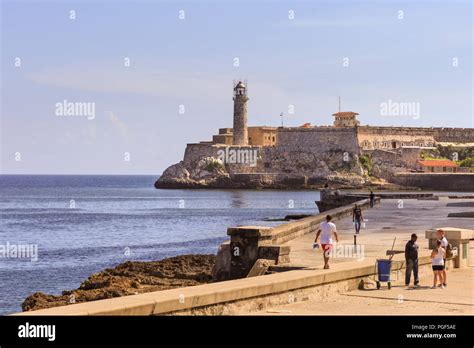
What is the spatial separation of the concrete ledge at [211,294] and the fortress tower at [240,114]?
13216cm

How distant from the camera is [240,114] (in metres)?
149

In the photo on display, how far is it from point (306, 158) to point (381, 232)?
116507mm

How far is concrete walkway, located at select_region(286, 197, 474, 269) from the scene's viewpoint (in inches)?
805

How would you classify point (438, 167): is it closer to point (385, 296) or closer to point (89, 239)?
point (89, 239)

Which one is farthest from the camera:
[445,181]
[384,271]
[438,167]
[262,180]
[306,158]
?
[306,158]

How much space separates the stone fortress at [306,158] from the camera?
142 m

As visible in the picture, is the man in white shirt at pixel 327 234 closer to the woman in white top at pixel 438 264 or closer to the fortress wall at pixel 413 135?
the woman in white top at pixel 438 264

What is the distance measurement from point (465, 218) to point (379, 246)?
14.9m

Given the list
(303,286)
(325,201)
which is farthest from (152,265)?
(325,201)

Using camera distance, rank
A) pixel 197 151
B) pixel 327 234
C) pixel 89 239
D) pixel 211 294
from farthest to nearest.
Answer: pixel 197 151
pixel 89 239
pixel 327 234
pixel 211 294

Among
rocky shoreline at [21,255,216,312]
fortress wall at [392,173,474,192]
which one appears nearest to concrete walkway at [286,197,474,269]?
rocky shoreline at [21,255,216,312]

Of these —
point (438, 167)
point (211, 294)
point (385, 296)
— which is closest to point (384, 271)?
point (385, 296)

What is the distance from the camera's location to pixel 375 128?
150 meters

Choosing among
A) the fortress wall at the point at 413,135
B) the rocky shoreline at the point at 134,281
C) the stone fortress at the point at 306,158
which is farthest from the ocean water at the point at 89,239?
the fortress wall at the point at 413,135
